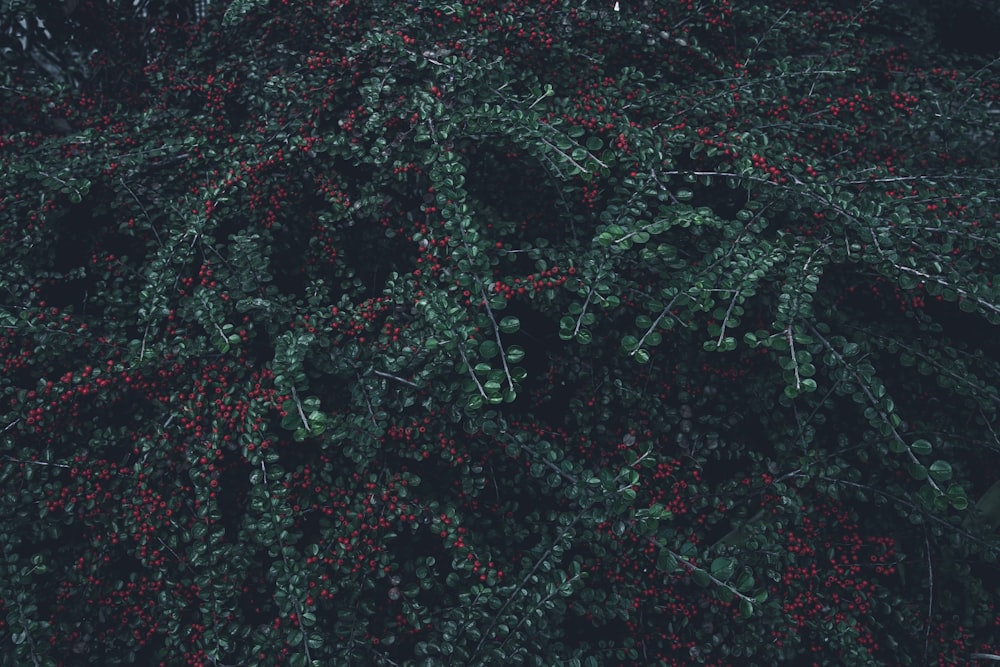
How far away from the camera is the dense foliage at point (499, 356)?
182 cm

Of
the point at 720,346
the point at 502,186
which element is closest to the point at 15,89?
the point at 502,186

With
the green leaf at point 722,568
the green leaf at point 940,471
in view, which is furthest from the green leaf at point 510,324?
the green leaf at point 940,471

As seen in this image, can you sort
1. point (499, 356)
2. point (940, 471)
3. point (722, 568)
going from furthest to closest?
point (499, 356)
point (722, 568)
point (940, 471)

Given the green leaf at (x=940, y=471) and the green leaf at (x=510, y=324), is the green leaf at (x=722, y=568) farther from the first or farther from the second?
the green leaf at (x=510, y=324)

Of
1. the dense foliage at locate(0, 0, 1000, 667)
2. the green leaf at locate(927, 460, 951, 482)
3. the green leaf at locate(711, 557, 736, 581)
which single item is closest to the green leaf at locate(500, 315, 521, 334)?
the dense foliage at locate(0, 0, 1000, 667)

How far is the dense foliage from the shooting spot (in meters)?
1.82

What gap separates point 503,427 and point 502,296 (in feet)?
1.27

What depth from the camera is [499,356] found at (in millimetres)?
2219

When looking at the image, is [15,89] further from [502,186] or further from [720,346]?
[720,346]

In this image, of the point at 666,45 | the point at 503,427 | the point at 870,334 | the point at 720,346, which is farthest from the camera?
the point at 666,45

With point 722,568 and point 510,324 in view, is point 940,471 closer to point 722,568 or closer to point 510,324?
point 722,568

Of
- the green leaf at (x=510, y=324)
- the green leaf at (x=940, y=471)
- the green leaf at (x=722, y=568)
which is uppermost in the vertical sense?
the green leaf at (x=510, y=324)

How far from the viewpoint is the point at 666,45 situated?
247cm

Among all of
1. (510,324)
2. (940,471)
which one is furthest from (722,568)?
(510,324)
